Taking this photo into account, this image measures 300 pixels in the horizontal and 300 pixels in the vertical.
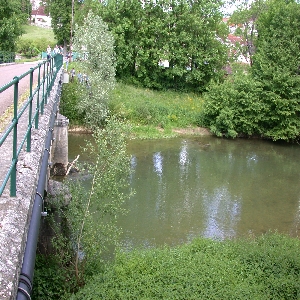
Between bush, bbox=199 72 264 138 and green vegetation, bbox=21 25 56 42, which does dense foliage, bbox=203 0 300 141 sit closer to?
bush, bbox=199 72 264 138

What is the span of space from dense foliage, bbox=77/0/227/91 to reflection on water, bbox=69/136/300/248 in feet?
29.1

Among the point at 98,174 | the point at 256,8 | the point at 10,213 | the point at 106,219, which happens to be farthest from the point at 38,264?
the point at 256,8

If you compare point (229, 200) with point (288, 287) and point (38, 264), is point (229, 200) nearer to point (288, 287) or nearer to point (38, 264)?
point (288, 287)

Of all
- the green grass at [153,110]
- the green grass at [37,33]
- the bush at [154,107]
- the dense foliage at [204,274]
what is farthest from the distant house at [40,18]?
the dense foliage at [204,274]

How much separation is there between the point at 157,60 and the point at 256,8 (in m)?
11.5

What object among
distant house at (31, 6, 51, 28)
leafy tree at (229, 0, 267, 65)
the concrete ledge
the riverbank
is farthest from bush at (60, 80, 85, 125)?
distant house at (31, 6, 51, 28)

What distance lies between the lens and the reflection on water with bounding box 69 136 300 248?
13.0 meters

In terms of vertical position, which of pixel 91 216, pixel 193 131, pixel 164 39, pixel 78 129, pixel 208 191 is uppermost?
pixel 164 39

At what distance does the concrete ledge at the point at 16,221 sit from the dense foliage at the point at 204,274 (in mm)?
3585

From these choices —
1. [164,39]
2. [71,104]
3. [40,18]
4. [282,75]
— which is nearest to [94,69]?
[71,104]

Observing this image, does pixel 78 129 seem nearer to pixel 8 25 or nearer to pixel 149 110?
pixel 149 110

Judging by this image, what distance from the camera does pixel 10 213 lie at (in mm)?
3500

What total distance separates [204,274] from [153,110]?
70.5 ft

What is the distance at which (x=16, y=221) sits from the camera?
3.42m
